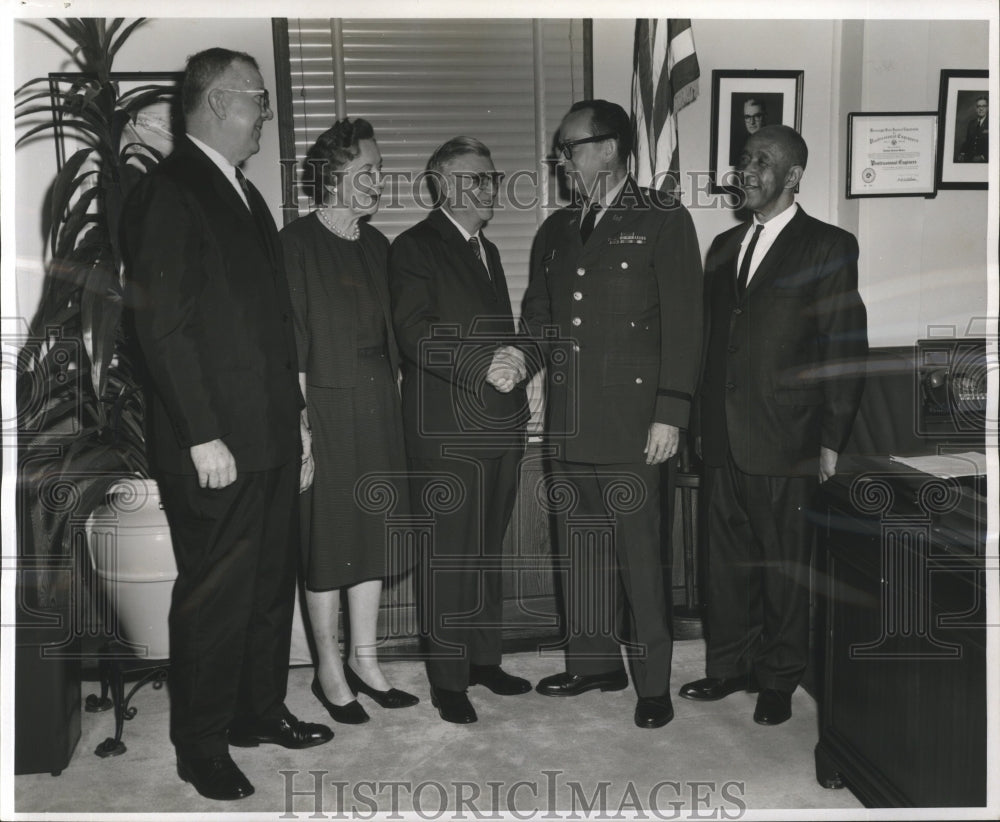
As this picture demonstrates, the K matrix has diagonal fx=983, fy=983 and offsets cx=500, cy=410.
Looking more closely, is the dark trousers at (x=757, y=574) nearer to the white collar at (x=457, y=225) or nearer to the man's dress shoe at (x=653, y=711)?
the man's dress shoe at (x=653, y=711)

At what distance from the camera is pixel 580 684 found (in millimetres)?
3074

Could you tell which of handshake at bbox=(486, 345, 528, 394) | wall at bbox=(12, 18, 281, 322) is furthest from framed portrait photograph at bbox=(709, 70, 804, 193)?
wall at bbox=(12, 18, 281, 322)

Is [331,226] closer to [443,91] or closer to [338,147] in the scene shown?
[338,147]

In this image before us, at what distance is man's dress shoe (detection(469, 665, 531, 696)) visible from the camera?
3.08 meters

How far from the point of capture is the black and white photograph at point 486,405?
2.37 m

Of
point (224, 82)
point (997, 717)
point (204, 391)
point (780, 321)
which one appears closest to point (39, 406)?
point (204, 391)

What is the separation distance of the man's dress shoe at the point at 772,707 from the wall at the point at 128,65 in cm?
222

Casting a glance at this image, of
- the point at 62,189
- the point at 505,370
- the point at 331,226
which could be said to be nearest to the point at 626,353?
the point at 505,370

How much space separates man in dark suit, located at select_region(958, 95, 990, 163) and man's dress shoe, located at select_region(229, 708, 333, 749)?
9.28 ft

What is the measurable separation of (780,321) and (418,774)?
1.62 meters

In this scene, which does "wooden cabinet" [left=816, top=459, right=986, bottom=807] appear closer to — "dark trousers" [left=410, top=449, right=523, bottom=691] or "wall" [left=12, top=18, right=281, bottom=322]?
"dark trousers" [left=410, top=449, right=523, bottom=691]

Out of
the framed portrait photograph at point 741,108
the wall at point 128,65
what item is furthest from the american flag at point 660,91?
the wall at point 128,65

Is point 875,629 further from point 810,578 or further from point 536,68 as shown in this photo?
point 536,68

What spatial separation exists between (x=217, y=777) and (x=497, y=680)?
0.95m
